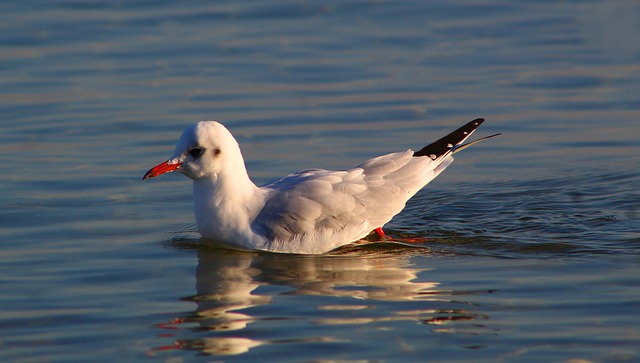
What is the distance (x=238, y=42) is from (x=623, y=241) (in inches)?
288

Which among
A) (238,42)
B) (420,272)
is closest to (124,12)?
(238,42)

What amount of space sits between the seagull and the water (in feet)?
0.48

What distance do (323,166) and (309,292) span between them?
3116 mm

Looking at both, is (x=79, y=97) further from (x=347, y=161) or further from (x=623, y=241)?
(x=623, y=241)

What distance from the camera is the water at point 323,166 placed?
668 centimetres

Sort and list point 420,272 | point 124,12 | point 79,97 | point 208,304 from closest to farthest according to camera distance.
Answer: point 208,304 < point 420,272 < point 79,97 < point 124,12

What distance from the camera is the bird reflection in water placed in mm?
6664

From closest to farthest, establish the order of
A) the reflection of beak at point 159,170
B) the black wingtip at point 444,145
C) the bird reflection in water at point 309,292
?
the bird reflection in water at point 309,292 < the reflection of beak at point 159,170 < the black wingtip at point 444,145

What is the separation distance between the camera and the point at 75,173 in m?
10.3

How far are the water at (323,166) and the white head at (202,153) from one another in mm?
602

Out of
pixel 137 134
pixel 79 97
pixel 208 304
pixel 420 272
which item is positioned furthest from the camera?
pixel 79 97

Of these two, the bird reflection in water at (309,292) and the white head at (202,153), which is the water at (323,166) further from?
the white head at (202,153)

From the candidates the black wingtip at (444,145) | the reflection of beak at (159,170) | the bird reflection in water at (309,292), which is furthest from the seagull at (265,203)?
the black wingtip at (444,145)

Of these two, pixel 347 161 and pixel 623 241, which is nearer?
pixel 623 241
